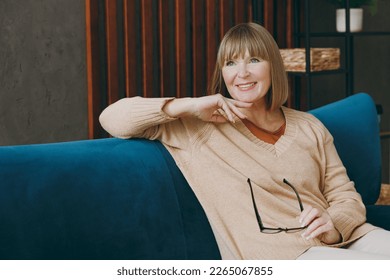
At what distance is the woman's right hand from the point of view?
1.67 meters

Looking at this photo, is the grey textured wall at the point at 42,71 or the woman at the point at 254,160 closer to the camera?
the woman at the point at 254,160

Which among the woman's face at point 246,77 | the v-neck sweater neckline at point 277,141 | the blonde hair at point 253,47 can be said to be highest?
the blonde hair at point 253,47

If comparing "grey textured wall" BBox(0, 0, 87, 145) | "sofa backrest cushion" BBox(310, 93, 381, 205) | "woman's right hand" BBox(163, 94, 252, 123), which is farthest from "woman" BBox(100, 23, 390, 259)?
"grey textured wall" BBox(0, 0, 87, 145)

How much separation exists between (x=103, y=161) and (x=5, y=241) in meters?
0.33

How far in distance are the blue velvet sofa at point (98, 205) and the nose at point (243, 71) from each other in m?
0.29

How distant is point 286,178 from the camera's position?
1.79m

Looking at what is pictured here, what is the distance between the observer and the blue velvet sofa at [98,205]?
1.38 meters

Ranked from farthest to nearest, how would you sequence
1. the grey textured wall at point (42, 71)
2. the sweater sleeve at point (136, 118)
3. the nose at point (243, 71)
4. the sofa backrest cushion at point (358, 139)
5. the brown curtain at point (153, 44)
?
the brown curtain at point (153, 44) < the grey textured wall at point (42, 71) < the sofa backrest cushion at point (358, 139) < the nose at point (243, 71) < the sweater sleeve at point (136, 118)

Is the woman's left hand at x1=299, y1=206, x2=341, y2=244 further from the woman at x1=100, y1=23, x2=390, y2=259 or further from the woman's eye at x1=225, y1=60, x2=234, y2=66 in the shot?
the woman's eye at x1=225, y1=60, x2=234, y2=66

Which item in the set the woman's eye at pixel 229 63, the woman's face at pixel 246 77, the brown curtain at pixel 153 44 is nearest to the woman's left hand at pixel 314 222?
the woman's face at pixel 246 77

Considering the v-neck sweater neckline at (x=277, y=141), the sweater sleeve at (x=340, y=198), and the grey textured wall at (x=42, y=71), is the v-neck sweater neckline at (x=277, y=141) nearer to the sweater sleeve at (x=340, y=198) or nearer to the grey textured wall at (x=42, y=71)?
the sweater sleeve at (x=340, y=198)

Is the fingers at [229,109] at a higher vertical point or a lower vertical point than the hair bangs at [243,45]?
lower

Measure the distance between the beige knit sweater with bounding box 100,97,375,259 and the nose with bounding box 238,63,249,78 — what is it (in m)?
0.13
